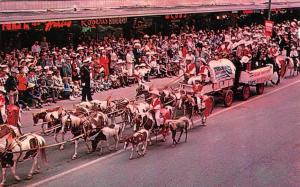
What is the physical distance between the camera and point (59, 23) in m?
23.4

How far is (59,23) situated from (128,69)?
3.70m

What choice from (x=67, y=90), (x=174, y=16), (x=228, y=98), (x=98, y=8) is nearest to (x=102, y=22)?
(x=98, y=8)

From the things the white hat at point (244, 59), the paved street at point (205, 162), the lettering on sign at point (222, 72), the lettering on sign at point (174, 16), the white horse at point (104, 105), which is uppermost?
the lettering on sign at point (174, 16)

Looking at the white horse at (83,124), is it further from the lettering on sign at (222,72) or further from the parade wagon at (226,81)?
the lettering on sign at (222,72)

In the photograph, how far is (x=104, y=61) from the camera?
76.9 ft

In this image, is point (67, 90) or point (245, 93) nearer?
point (245, 93)

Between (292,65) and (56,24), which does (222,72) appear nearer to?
(56,24)

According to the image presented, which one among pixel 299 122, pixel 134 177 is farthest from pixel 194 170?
pixel 299 122

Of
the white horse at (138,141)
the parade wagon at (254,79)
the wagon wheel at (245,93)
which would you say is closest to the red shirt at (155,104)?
the white horse at (138,141)

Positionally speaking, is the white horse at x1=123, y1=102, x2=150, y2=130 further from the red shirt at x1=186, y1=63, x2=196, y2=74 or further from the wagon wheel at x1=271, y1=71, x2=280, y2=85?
the wagon wheel at x1=271, y1=71, x2=280, y2=85

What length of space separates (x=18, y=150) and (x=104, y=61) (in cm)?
1216

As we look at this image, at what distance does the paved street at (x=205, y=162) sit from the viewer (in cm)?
1209

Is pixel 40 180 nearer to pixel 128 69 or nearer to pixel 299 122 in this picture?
pixel 299 122

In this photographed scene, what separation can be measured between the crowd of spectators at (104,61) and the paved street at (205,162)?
225 centimetres
